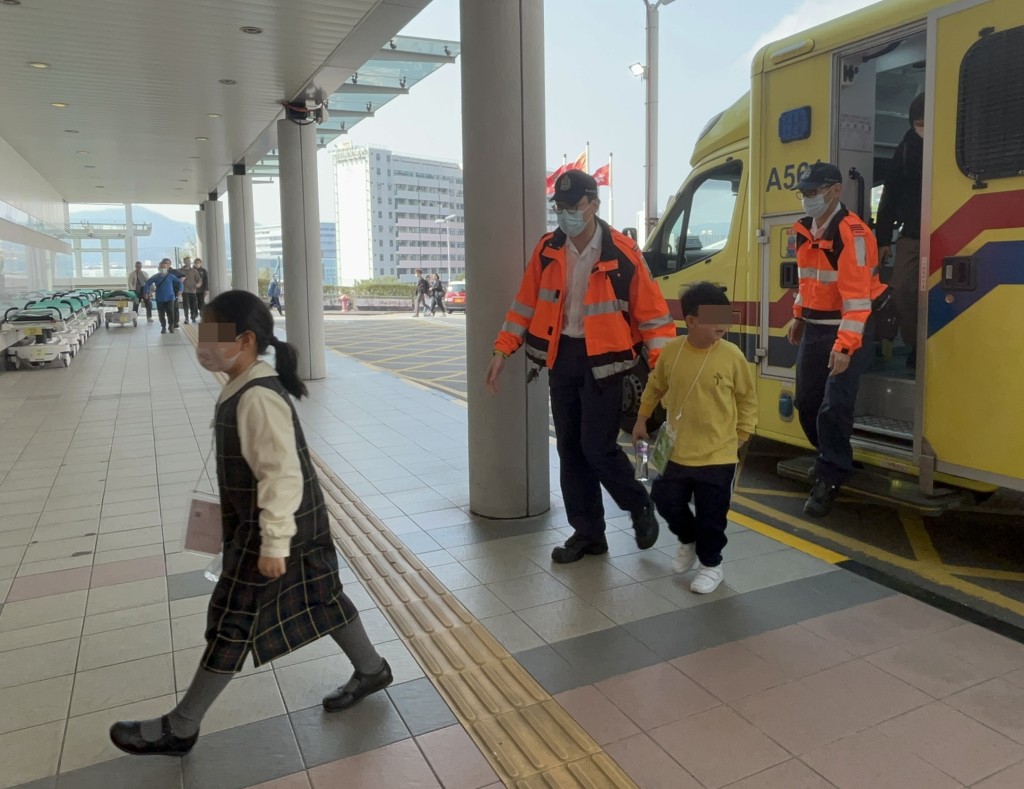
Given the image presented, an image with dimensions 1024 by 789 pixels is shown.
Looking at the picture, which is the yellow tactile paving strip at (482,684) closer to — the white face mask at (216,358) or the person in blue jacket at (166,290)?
the white face mask at (216,358)

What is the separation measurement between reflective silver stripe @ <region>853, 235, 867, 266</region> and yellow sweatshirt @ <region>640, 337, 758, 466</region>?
4.06 feet

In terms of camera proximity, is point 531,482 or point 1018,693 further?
point 531,482

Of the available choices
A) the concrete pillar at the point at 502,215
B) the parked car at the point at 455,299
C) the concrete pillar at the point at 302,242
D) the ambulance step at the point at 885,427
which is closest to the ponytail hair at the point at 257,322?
the concrete pillar at the point at 502,215

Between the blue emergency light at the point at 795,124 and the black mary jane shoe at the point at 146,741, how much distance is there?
4.80 metres

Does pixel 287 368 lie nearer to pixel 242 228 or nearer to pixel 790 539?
pixel 790 539

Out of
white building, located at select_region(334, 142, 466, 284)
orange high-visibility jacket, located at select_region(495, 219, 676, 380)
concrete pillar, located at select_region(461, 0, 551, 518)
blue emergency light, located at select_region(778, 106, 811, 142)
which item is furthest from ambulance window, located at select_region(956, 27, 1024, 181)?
white building, located at select_region(334, 142, 466, 284)

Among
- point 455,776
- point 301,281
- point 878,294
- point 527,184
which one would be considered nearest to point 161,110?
point 301,281

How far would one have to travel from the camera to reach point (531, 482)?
5.11 metres

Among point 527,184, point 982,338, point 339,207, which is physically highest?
point 339,207

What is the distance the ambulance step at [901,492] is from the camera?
450 cm

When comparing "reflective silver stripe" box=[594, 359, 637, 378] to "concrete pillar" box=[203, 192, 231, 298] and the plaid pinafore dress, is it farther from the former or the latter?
"concrete pillar" box=[203, 192, 231, 298]

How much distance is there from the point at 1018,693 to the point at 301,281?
10251 mm

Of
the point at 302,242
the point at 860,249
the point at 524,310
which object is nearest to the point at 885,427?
the point at 860,249

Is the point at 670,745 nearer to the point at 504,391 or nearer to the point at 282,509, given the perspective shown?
the point at 282,509
